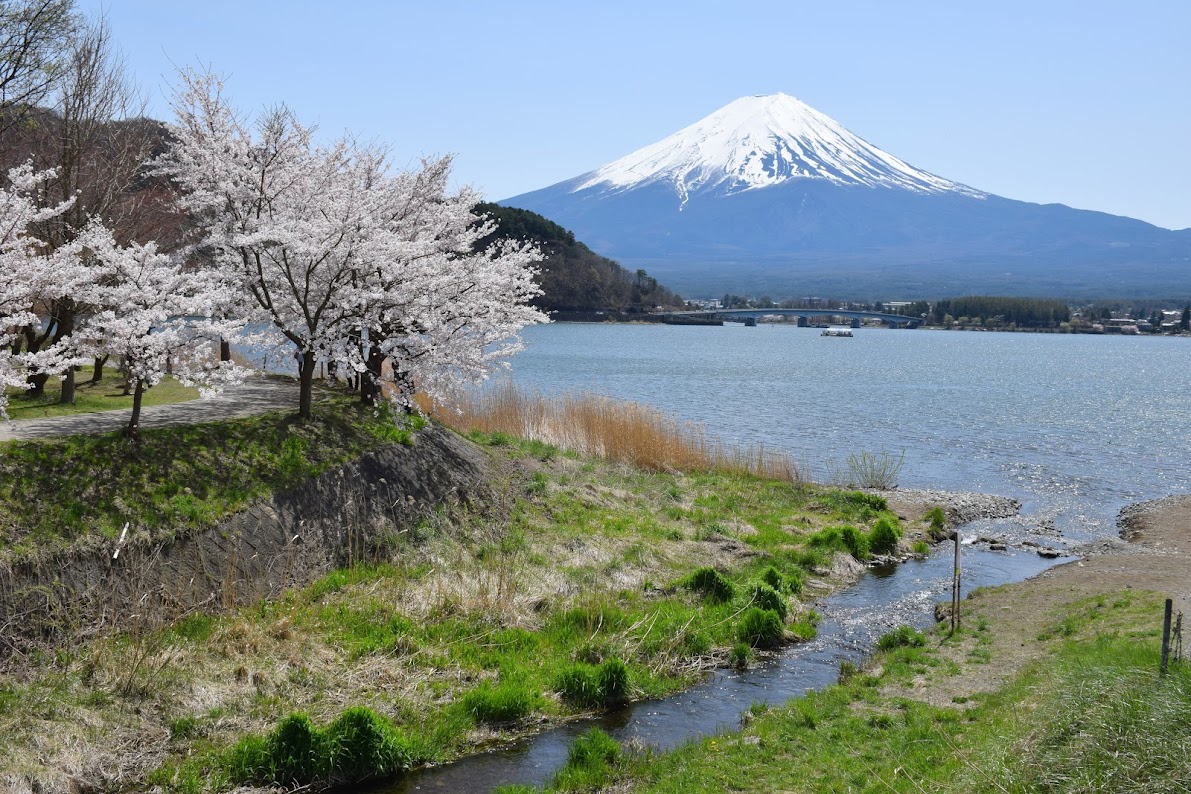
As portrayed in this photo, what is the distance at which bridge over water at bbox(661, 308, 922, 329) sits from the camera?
5260 inches

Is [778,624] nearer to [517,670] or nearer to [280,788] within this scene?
[517,670]

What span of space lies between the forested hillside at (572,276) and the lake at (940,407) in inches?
252

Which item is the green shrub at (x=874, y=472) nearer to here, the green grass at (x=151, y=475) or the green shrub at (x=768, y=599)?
the green shrub at (x=768, y=599)

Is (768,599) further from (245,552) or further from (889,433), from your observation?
(889,433)

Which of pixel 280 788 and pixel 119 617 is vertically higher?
pixel 119 617

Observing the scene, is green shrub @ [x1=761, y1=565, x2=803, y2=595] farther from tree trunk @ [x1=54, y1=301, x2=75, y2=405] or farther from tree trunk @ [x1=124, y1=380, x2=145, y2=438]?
tree trunk @ [x1=54, y1=301, x2=75, y2=405]

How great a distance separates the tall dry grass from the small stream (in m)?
7.55

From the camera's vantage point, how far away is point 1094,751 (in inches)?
261

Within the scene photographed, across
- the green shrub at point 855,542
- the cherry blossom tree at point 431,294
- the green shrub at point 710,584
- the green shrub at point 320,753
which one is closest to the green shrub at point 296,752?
the green shrub at point 320,753

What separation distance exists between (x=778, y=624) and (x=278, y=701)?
713cm

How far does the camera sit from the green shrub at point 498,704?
1051cm

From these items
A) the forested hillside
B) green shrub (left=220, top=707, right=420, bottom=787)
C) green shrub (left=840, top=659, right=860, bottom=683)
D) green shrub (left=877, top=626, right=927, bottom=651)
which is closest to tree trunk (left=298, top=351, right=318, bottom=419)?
green shrub (left=220, top=707, right=420, bottom=787)

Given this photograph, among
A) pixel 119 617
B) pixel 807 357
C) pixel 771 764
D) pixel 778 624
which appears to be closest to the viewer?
pixel 771 764

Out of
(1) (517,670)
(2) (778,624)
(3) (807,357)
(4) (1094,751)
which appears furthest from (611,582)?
(3) (807,357)
